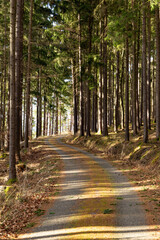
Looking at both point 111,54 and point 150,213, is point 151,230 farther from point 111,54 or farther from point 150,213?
point 111,54

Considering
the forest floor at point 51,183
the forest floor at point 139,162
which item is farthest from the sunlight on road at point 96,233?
the forest floor at point 139,162

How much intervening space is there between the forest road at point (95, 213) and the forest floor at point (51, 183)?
357 mm

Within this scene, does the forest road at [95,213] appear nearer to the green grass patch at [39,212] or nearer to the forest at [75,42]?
the green grass patch at [39,212]

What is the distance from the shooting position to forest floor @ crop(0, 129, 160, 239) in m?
6.32

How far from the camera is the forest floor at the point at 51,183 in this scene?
632cm

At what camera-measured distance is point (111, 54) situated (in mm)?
28500

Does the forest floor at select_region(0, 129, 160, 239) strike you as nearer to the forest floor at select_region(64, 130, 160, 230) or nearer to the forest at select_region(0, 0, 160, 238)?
the forest floor at select_region(64, 130, 160, 230)

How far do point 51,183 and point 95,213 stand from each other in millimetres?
3883

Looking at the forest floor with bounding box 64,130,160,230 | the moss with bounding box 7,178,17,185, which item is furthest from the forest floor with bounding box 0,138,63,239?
the forest floor with bounding box 64,130,160,230

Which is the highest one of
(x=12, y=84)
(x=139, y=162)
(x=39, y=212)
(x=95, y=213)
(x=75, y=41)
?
(x=75, y=41)

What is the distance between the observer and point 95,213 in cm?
642

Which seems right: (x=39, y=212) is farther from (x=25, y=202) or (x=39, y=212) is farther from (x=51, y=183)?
(x=51, y=183)

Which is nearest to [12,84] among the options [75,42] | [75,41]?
[75,42]

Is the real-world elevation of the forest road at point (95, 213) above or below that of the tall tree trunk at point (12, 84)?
below
